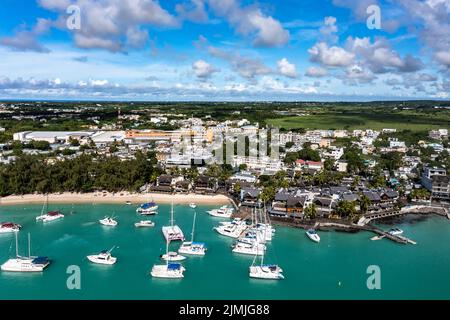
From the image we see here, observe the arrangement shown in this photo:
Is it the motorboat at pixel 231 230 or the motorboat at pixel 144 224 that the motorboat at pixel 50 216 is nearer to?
the motorboat at pixel 144 224

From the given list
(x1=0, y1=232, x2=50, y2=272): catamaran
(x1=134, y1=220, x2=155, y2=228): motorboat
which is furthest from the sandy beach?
(x1=0, y1=232, x2=50, y2=272): catamaran

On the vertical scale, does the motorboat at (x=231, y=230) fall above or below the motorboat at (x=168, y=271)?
above

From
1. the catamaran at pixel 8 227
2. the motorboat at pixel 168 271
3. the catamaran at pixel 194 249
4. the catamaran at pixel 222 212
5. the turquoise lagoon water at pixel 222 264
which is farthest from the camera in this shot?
the catamaran at pixel 222 212

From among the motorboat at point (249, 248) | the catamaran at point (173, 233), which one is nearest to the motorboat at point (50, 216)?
the catamaran at point (173, 233)

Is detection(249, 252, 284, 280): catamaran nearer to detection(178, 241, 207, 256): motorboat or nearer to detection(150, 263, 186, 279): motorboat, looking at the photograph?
detection(178, 241, 207, 256): motorboat

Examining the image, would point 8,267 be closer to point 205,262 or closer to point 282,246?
point 205,262

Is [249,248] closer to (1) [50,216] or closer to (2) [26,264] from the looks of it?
(2) [26,264]
